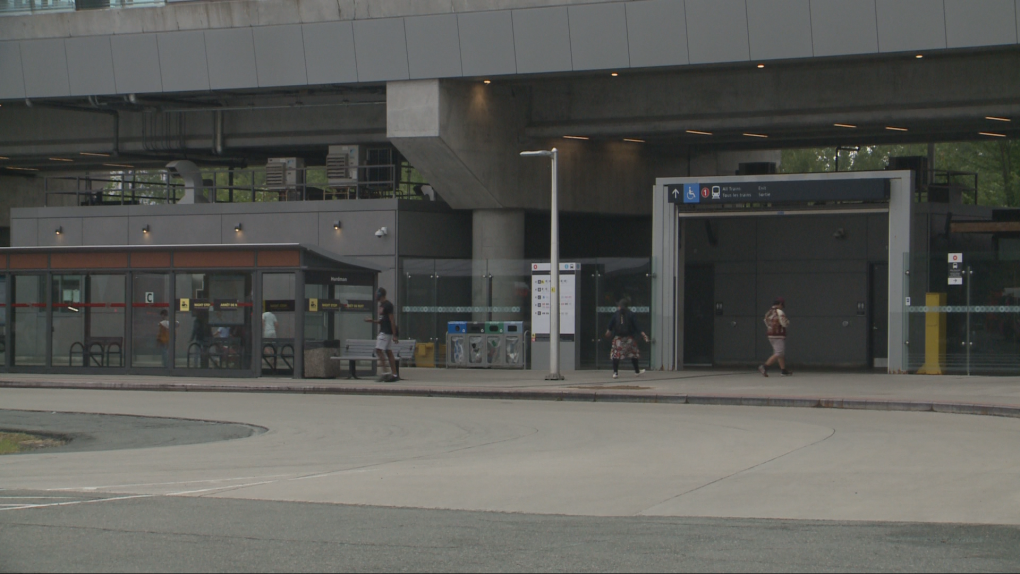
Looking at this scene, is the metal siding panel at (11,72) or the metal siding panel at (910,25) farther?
the metal siding panel at (11,72)

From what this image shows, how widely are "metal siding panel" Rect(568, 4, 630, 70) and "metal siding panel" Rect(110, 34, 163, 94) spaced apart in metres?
11.9

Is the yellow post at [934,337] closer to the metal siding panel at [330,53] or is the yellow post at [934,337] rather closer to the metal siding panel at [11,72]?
the metal siding panel at [330,53]

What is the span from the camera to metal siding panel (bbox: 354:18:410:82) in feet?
99.3

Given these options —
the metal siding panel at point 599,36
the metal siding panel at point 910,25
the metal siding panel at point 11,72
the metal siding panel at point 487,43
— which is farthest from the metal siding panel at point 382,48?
the metal siding panel at point 910,25

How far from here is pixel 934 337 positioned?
26.6 m

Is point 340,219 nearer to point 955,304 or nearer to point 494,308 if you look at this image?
point 494,308

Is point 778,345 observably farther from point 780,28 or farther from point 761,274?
point 761,274

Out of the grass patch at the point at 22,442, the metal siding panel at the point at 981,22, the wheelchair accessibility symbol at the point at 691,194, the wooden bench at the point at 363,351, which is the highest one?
the metal siding panel at the point at 981,22

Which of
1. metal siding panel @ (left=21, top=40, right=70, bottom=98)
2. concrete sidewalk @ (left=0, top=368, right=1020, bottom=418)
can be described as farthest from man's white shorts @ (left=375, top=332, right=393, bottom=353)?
metal siding panel @ (left=21, top=40, right=70, bottom=98)

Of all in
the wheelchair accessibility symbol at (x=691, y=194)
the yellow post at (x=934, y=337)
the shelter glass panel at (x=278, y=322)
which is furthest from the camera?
the wheelchair accessibility symbol at (x=691, y=194)

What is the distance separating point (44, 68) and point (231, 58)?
5.98 metres

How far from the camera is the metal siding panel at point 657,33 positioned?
90.6 ft

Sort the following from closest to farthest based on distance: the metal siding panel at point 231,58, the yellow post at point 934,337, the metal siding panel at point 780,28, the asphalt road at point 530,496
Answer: the asphalt road at point 530,496, the yellow post at point 934,337, the metal siding panel at point 780,28, the metal siding panel at point 231,58

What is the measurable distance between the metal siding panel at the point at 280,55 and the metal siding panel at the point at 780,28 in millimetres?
11672
